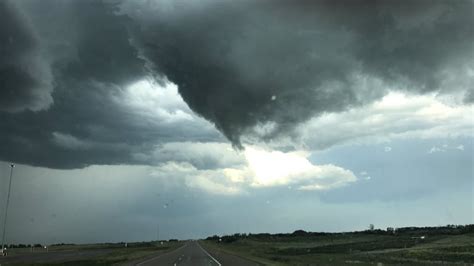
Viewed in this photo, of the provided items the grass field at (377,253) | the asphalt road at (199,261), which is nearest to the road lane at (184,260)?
the asphalt road at (199,261)

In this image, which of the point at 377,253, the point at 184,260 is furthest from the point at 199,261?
the point at 377,253

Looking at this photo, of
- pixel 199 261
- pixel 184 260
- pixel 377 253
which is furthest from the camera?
pixel 377 253

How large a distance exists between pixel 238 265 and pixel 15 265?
79.0 feet

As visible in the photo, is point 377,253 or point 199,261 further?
point 377,253

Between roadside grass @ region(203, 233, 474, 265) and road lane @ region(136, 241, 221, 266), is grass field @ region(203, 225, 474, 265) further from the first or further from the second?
road lane @ region(136, 241, 221, 266)

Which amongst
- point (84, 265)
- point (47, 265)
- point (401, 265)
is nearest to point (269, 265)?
point (401, 265)

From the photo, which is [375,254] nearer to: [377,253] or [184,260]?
[377,253]

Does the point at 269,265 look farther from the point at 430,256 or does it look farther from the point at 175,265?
the point at 430,256

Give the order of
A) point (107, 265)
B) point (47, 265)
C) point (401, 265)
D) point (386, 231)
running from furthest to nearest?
1. point (386, 231)
2. point (47, 265)
3. point (107, 265)
4. point (401, 265)

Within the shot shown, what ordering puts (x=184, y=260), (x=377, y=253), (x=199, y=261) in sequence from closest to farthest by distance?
(x=199, y=261), (x=184, y=260), (x=377, y=253)

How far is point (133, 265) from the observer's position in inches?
2085

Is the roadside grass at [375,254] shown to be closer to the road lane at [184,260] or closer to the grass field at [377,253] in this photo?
the grass field at [377,253]

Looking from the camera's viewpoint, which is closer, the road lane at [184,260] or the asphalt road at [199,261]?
the asphalt road at [199,261]

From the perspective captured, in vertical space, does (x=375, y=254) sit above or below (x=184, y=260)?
below
